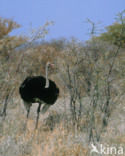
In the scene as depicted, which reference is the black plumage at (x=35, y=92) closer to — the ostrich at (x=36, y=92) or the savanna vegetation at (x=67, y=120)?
the ostrich at (x=36, y=92)

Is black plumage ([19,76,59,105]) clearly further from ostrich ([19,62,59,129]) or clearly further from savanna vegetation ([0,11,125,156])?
savanna vegetation ([0,11,125,156])

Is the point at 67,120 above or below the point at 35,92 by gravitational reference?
below

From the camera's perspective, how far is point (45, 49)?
43.1 ft

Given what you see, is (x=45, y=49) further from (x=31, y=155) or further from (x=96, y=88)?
(x=31, y=155)

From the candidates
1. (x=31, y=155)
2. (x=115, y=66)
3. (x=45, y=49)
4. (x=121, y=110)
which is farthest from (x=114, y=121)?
(x=45, y=49)

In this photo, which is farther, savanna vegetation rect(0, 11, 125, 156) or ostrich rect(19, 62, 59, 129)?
ostrich rect(19, 62, 59, 129)

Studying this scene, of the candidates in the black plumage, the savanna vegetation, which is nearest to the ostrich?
the black plumage

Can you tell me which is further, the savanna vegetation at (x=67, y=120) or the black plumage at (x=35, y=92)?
the black plumage at (x=35, y=92)

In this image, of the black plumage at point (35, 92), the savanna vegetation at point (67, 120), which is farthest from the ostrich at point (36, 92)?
the savanna vegetation at point (67, 120)

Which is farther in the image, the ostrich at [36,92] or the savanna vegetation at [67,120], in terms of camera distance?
the ostrich at [36,92]

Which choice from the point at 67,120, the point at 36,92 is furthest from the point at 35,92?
the point at 67,120

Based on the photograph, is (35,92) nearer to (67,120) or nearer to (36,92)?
(36,92)

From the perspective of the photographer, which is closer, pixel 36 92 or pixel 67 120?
pixel 67 120

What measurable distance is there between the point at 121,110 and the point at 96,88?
9.11 ft
